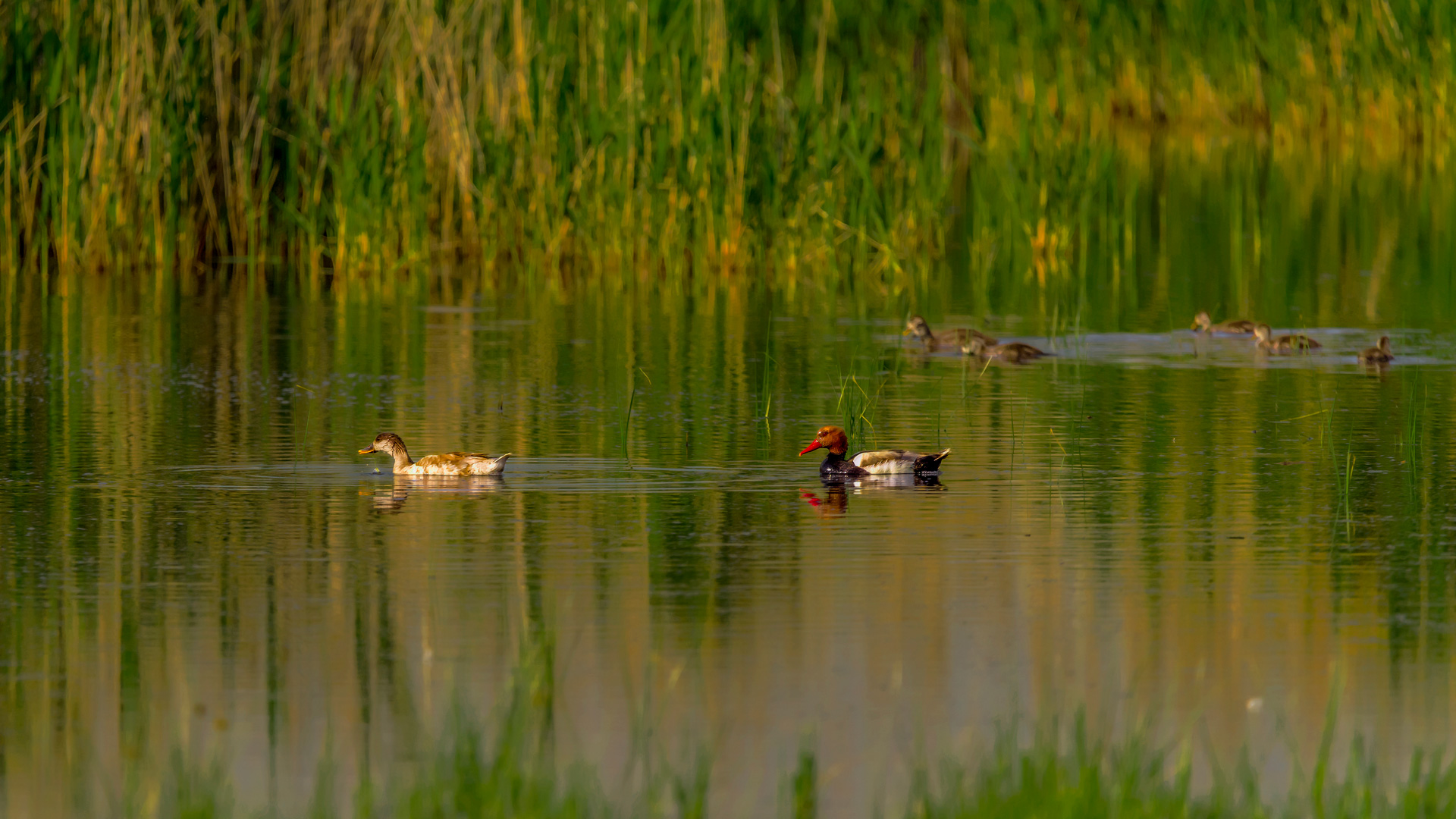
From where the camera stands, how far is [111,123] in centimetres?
1902

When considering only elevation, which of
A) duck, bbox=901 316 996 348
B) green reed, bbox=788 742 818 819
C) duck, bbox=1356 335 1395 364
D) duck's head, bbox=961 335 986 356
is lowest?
green reed, bbox=788 742 818 819

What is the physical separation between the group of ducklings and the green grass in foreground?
8954 millimetres

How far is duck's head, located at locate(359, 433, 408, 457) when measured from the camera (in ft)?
36.1

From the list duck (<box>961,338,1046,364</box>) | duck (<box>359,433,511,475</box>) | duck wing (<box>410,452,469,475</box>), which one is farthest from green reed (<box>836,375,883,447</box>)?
duck wing (<box>410,452,469,475</box>)

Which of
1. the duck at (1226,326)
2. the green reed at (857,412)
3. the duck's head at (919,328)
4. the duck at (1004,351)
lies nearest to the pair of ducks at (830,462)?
the green reed at (857,412)

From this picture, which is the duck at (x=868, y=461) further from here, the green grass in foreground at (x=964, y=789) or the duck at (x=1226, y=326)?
the duck at (x=1226, y=326)

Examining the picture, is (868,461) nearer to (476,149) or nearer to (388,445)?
(388,445)

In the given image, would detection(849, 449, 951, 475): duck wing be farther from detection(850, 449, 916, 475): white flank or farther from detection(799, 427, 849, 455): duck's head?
detection(799, 427, 849, 455): duck's head

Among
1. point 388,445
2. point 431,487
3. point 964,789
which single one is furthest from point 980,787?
point 388,445

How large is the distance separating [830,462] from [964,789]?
496 cm

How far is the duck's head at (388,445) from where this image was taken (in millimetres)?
11016

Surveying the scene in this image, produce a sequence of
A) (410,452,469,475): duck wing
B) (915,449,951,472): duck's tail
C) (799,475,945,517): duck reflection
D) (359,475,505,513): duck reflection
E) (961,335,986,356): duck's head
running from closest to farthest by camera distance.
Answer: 1. (799,475,945,517): duck reflection
2. (359,475,505,513): duck reflection
3. (915,449,951,472): duck's tail
4. (410,452,469,475): duck wing
5. (961,335,986,356): duck's head

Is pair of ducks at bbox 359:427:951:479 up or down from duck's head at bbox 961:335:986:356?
down

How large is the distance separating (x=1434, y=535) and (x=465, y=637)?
12.2ft
